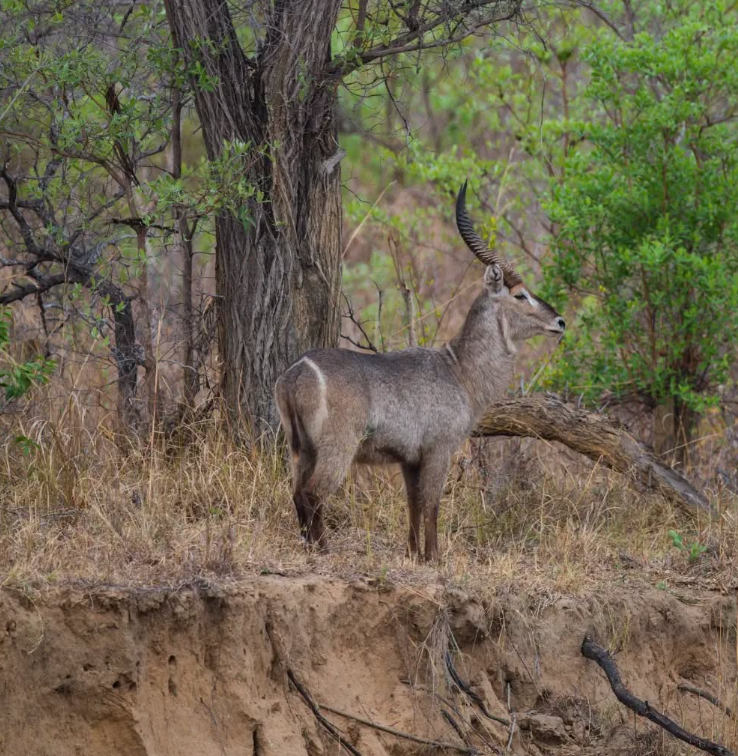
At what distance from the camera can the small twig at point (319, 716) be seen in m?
5.96

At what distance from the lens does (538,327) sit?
7781 millimetres

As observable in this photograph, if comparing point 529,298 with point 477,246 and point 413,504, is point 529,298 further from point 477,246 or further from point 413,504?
point 413,504

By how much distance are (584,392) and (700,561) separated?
2500 mm

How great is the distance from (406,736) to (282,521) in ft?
5.20

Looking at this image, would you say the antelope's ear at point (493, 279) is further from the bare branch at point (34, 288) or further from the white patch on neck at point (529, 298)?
the bare branch at point (34, 288)

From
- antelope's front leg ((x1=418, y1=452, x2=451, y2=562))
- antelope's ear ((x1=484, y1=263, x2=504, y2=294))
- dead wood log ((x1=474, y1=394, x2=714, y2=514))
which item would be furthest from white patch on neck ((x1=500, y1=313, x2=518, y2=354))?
antelope's front leg ((x1=418, y1=452, x2=451, y2=562))

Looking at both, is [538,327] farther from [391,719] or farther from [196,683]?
[196,683]

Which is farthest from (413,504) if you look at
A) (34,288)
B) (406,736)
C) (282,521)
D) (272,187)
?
(34,288)

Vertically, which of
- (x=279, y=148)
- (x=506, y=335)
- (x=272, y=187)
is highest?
(x=279, y=148)

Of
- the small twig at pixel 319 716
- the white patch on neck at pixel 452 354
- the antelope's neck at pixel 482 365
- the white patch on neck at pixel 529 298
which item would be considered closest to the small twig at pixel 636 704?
the small twig at pixel 319 716

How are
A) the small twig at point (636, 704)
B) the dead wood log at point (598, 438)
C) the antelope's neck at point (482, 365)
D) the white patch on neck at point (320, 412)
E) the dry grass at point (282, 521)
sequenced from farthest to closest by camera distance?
the dead wood log at point (598, 438), the antelope's neck at point (482, 365), the white patch on neck at point (320, 412), the small twig at point (636, 704), the dry grass at point (282, 521)

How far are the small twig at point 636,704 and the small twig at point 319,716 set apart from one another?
1495 mm

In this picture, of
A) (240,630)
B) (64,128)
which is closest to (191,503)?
(240,630)

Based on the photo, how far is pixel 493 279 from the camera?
7.67m
